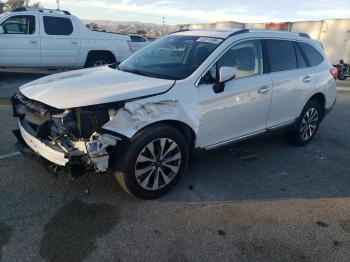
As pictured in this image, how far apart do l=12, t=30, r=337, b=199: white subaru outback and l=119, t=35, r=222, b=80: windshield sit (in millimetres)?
14

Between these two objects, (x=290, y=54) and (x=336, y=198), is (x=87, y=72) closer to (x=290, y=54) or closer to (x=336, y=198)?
(x=290, y=54)

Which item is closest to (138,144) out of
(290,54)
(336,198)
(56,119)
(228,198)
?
(56,119)

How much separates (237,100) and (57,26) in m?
8.18

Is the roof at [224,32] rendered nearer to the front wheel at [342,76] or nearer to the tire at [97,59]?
the tire at [97,59]

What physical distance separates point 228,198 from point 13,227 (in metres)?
2.17

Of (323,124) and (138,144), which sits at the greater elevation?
(138,144)

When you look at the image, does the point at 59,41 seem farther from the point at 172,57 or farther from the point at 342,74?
the point at 342,74

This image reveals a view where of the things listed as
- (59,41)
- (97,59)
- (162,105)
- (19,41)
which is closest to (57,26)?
(59,41)

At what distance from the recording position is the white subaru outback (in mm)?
3344

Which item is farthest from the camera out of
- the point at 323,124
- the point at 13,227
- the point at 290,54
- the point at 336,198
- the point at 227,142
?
the point at 323,124

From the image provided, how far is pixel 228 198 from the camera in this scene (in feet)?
12.9

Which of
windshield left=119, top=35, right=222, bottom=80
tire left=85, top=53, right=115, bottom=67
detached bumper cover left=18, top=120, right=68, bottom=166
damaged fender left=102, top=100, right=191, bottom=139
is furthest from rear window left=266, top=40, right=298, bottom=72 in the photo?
tire left=85, top=53, right=115, bottom=67

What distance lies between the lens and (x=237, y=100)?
13.9ft

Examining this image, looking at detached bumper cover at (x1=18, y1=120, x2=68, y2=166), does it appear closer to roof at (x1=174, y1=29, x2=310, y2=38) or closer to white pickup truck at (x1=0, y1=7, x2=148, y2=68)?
roof at (x1=174, y1=29, x2=310, y2=38)
